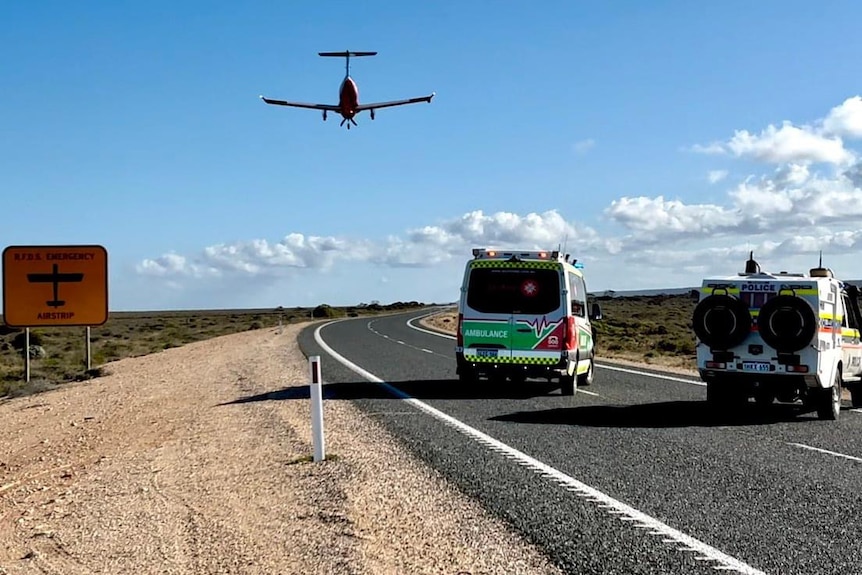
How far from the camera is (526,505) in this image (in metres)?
7.89

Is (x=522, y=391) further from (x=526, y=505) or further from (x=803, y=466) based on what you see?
(x=526, y=505)

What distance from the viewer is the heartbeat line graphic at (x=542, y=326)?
55.1 feet

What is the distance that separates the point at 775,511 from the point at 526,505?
2014 mm

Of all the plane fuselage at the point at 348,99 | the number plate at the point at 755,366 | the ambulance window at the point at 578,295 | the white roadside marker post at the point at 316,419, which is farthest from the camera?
the plane fuselage at the point at 348,99

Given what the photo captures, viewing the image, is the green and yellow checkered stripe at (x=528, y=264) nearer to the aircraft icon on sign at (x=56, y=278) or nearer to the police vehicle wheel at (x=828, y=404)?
the police vehicle wheel at (x=828, y=404)

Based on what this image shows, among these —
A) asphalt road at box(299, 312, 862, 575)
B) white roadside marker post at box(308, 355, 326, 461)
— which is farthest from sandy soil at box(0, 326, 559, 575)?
asphalt road at box(299, 312, 862, 575)

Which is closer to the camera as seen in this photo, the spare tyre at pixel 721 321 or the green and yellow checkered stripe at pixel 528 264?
the spare tyre at pixel 721 321

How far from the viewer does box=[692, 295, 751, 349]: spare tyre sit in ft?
46.9

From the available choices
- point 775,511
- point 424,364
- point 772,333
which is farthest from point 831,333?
point 424,364

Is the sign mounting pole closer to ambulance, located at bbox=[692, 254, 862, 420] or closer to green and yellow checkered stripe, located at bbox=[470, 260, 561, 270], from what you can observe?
green and yellow checkered stripe, located at bbox=[470, 260, 561, 270]

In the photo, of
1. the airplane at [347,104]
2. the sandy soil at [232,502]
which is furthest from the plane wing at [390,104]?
the sandy soil at [232,502]

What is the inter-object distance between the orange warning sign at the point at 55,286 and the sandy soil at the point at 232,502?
179cm

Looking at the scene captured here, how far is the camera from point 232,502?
8500 millimetres

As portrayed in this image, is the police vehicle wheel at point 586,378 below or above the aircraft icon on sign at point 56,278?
below
